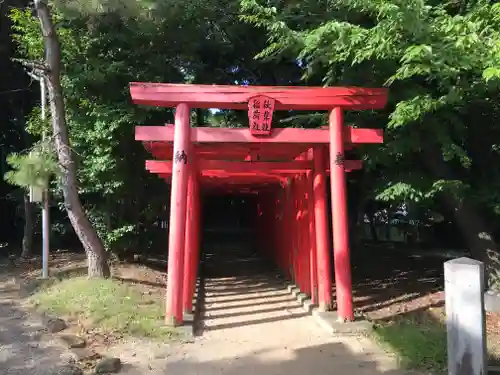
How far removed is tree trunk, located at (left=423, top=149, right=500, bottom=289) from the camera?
27.4ft

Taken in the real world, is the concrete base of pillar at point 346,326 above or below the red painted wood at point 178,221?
below

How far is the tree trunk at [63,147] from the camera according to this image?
9297 millimetres

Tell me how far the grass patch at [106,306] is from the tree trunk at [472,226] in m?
5.11

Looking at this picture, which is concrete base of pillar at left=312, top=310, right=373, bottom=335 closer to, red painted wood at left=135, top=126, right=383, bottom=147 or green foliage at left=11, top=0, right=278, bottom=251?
red painted wood at left=135, top=126, right=383, bottom=147

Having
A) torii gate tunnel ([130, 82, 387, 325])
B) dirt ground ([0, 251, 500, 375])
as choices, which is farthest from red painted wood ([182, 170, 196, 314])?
dirt ground ([0, 251, 500, 375])

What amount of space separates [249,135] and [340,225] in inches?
Result: 73.6

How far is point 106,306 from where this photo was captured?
7.78m

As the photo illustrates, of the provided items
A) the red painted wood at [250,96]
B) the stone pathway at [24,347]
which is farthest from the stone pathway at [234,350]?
the red painted wood at [250,96]

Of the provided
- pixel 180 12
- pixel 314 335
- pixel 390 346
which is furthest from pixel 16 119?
pixel 390 346

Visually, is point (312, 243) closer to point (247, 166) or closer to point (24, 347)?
point (247, 166)

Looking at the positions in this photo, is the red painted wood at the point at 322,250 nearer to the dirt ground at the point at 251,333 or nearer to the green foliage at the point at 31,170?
the dirt ground at the point at 251,333

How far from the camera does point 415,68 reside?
564 cm

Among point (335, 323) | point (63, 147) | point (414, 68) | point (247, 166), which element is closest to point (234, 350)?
point (335, 323)

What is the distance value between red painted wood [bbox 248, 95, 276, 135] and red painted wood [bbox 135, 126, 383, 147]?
7.5 inches
